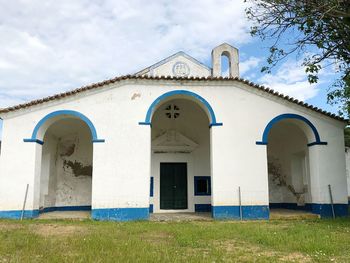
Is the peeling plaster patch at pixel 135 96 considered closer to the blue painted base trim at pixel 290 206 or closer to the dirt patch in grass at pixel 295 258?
the dirt patch in grass at pixel 295 258

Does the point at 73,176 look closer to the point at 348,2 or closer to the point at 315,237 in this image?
the point at 315,237

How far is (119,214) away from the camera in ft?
36.7

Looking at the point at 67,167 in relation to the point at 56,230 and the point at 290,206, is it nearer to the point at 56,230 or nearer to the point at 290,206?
the point at 56,230

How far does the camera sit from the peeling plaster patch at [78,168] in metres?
14.7

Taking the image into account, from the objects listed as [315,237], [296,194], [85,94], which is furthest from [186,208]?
[315,237]

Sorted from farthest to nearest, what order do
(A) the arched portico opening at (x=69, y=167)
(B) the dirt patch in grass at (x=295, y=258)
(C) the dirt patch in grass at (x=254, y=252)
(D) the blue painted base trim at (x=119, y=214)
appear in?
(A) the arched portico opening at (x=69, y=167) < (D) the blue painted base trim at (x=119, y=214) < (C) the dirt patch in grass at (x=254, y=252) < (B) the dirt patch in grass at (x=295, y=258)

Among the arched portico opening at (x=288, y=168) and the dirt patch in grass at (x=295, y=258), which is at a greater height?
the arched portico opening at (x=288, y=168)

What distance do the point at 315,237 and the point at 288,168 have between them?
305 inches

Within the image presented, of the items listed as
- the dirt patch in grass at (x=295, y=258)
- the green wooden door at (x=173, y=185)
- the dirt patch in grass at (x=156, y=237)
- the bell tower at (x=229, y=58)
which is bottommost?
the dirt patch in grass at (x=295, y=258)

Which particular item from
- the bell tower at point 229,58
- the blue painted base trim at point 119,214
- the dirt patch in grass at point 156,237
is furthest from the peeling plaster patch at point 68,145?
the dirt patch in grass at point 156,237

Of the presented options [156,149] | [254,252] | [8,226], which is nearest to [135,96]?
[156,149]

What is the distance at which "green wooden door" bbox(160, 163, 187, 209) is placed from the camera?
560 inches

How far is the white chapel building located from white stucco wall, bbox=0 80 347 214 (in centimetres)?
3

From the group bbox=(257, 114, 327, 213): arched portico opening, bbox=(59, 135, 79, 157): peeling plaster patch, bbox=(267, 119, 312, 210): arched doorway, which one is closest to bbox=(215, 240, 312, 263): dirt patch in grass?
bbox=(257, 114, 327, 213): arched portico opening
